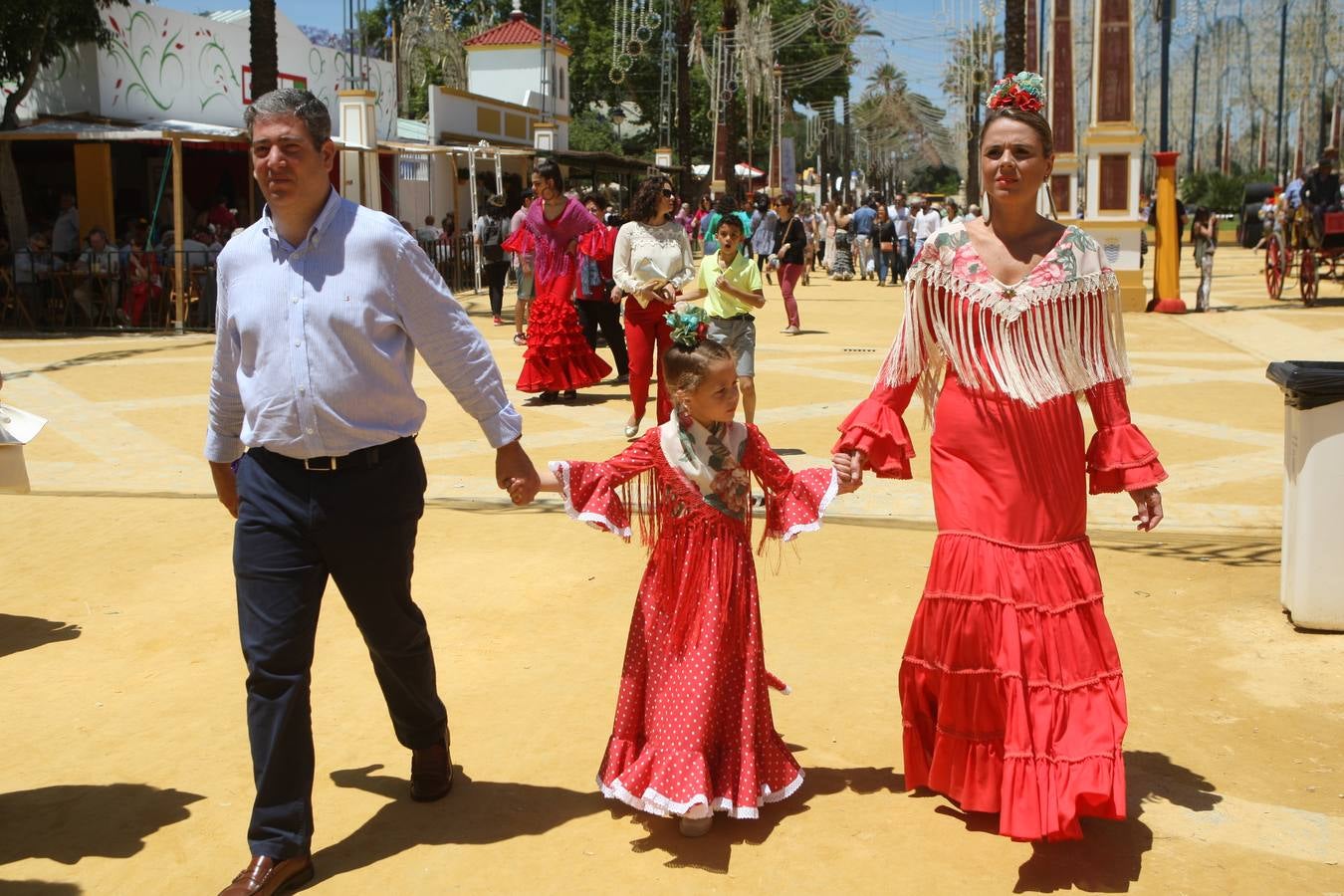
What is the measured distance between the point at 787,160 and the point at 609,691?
5543 centimetres

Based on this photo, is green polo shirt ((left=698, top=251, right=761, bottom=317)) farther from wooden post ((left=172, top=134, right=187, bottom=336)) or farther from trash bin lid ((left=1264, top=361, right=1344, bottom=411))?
wooden post ((left=172, top=134, right=187, bottom=336))

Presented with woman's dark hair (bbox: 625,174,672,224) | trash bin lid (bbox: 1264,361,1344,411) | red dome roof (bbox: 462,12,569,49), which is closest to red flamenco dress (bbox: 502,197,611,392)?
woman's dark hair (bbox: 625,174,672,224)

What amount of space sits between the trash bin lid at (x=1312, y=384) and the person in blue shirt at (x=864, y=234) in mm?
24242

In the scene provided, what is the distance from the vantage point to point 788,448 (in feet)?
32.9

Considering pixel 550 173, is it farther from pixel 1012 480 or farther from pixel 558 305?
pixel 1012 480

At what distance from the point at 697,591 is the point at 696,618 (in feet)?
0.26

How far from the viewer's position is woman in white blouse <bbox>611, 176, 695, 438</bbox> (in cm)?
984

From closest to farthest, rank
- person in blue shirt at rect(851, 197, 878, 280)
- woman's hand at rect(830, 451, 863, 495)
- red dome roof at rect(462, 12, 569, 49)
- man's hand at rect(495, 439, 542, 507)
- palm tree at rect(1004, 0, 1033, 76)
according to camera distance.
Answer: man's hand at rect(495, 439, 542, 507) < woman's hand at rect(830, 451, 863, 495) < palm tree at rect(1004, 0, 1033, 76) < person in blue shirt at rect(851, 197, 878, 280) < red dome roof at rect(462, 12, 569, 49)

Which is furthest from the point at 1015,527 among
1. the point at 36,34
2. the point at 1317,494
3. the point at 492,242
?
the point at 36,34

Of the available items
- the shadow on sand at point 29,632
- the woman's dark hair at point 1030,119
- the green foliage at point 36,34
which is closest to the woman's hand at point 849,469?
the woman's dark hair at point 1030,119

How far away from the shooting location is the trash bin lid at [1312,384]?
19.2 ft

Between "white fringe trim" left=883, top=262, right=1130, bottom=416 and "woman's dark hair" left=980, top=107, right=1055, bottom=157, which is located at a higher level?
"woman's dark hair" left=980, top=107, right=1055, bottom=157

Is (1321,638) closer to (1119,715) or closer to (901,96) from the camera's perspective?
(1119,715)

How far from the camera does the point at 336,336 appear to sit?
378 cm
